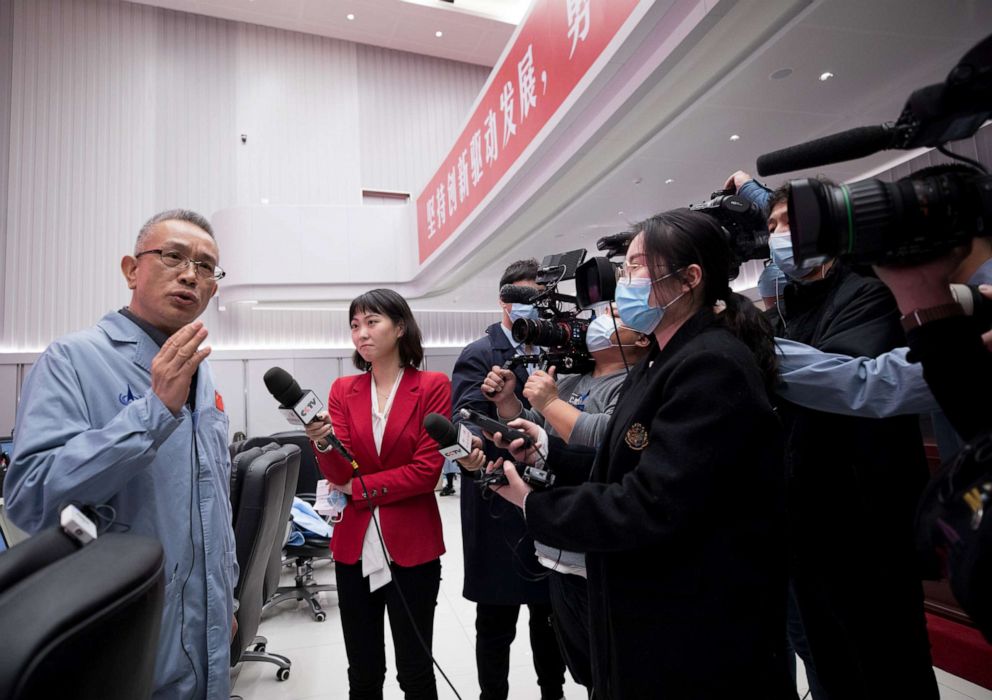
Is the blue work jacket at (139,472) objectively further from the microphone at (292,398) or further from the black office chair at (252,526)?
the black office chair at (252,526)

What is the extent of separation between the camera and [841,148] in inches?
29.3

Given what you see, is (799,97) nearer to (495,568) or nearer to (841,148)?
(841,148)

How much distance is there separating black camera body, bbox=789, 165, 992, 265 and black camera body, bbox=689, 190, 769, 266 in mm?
695

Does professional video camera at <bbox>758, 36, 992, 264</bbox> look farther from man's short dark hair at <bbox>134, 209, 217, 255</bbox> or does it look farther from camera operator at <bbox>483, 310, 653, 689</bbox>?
man's short dark hair at <bbox>134, 209, 217, 255</bbox>

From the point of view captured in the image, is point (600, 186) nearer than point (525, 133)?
No

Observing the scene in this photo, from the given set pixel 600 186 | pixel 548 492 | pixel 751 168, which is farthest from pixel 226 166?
pixel 548 492

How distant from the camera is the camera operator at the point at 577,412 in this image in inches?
51.3

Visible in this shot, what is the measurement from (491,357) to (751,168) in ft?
11.1

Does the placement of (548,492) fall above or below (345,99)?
below

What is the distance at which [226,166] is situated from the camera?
8.50 m

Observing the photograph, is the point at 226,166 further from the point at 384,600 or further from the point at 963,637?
the point at 963,637

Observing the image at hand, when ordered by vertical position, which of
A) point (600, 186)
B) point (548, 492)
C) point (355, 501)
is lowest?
point (355, 501)

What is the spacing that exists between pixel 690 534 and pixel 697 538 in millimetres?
13

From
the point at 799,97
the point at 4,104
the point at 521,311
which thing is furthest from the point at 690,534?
the point at 4,104
